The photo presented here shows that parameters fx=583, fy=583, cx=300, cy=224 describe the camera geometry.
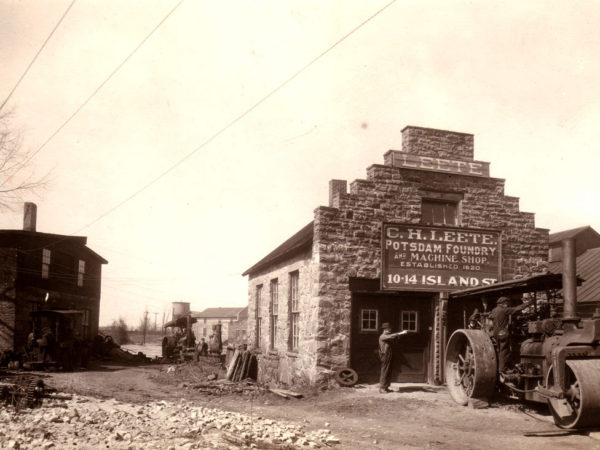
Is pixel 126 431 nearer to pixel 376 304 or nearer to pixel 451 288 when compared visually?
pixel 376 304

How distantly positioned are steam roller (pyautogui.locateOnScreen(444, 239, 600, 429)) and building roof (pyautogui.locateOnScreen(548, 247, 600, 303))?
9854 millimetres

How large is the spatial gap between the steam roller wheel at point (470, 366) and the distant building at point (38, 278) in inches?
794

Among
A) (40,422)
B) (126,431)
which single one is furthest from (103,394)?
(126,431)

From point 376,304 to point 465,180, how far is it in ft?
13.6

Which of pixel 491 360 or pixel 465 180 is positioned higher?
pixel 465 180

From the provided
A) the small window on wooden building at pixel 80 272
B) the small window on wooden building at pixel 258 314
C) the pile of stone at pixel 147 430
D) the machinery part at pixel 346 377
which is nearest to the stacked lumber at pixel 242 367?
the small window on wooden building at pixel 258 314

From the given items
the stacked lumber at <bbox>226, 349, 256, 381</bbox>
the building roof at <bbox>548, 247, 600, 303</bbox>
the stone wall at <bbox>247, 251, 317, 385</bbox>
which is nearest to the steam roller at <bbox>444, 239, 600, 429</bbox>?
the stone wall at <bbox>247, 251, 317, 385</bbox>

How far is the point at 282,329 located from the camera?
1748 centimetres

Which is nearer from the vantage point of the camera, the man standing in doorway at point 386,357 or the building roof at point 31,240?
the man standing in doorway at point 386,357

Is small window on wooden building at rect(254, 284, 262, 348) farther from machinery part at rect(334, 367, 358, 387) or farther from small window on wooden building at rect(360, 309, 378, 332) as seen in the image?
machinery part at rect(334, 367, 358, 387)

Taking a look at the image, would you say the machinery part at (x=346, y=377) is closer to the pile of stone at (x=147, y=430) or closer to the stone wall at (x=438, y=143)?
the pile of stone at (x=147, y=430)

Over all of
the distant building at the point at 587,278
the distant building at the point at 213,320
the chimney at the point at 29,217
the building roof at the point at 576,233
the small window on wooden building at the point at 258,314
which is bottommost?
the distant building at the point at 213,320

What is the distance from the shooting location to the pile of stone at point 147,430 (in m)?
7.52

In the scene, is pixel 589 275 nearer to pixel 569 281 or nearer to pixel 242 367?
pixel 242 367
